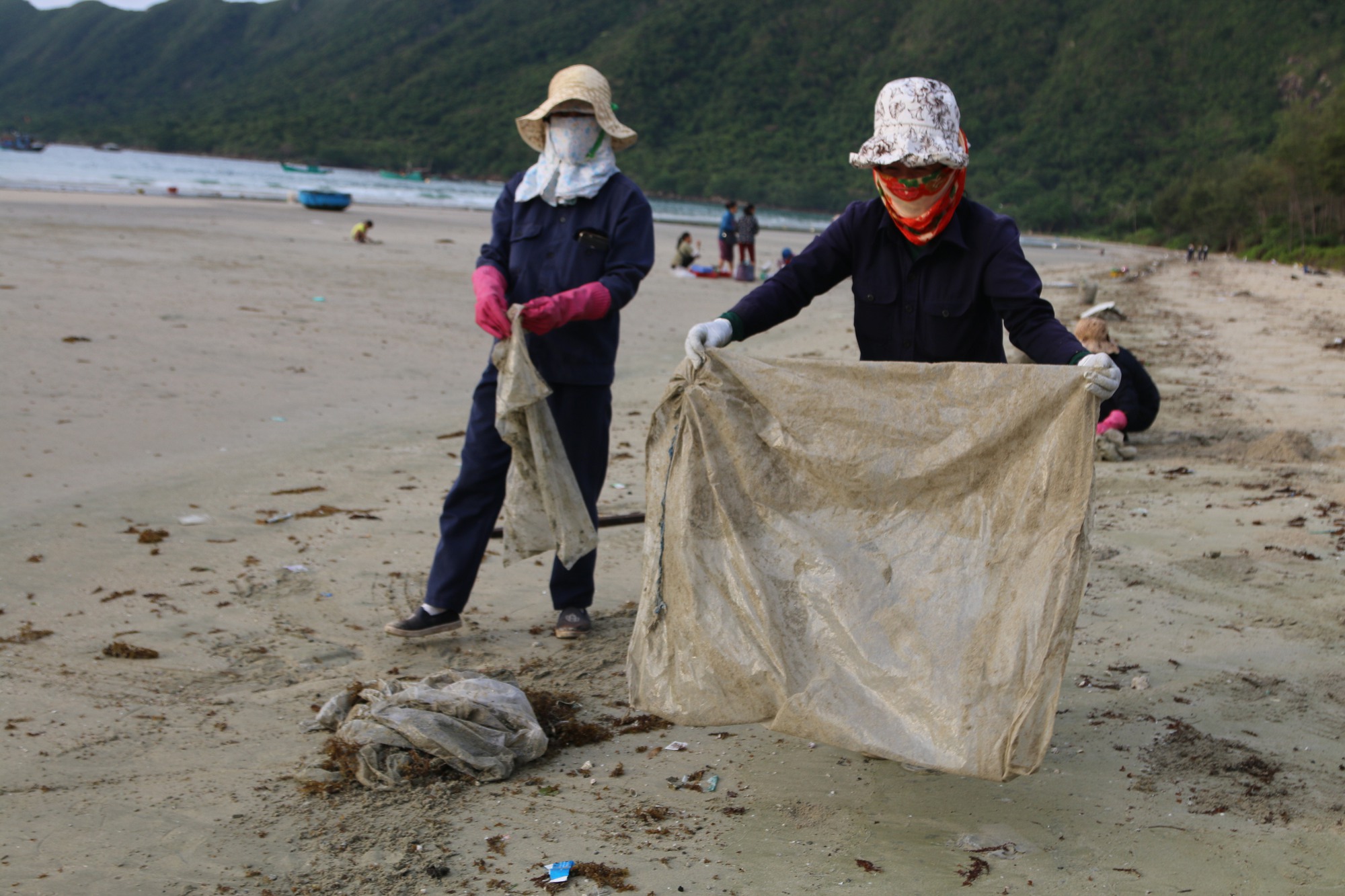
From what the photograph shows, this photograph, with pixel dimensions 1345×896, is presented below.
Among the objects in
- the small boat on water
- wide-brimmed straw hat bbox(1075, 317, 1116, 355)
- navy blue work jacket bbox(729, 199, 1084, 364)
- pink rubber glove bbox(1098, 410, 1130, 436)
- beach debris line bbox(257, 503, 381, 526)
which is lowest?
beach debris line bbox(257, 503, 381, 526)

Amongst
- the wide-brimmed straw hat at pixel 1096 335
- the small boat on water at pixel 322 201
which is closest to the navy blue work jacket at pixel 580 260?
the wide-brimmed straw hat at pixel 1096 335

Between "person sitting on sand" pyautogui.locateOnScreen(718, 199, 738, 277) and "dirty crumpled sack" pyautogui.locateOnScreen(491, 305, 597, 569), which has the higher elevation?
"person sitting on sand" pyautogui.locateOnScreen(718, 199, 738, 277)

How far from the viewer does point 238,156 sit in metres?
104

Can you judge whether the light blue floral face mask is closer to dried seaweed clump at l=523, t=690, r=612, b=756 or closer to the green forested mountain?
dried seaweed clump at l=523, t=690, r=612, b=756

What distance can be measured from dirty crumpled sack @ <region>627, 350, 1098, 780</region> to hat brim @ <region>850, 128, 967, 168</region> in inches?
20.0

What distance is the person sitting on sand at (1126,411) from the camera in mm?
6355

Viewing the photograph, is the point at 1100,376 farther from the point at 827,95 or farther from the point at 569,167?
the point at 827,95

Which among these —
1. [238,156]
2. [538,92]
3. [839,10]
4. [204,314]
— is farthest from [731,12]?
[204,314]

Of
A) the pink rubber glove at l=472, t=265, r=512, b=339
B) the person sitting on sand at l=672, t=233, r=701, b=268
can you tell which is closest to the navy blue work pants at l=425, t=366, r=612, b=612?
the pink rubber glove at l=472, t=265, r=512, b=339

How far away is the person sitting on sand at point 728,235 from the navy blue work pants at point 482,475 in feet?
54.2

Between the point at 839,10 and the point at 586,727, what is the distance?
139m

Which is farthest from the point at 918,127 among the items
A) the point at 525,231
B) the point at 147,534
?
the point at 147,534

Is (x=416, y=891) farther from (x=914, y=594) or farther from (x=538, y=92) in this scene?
(x=538, y=92)

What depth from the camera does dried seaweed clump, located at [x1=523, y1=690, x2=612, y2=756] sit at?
9.63ft
